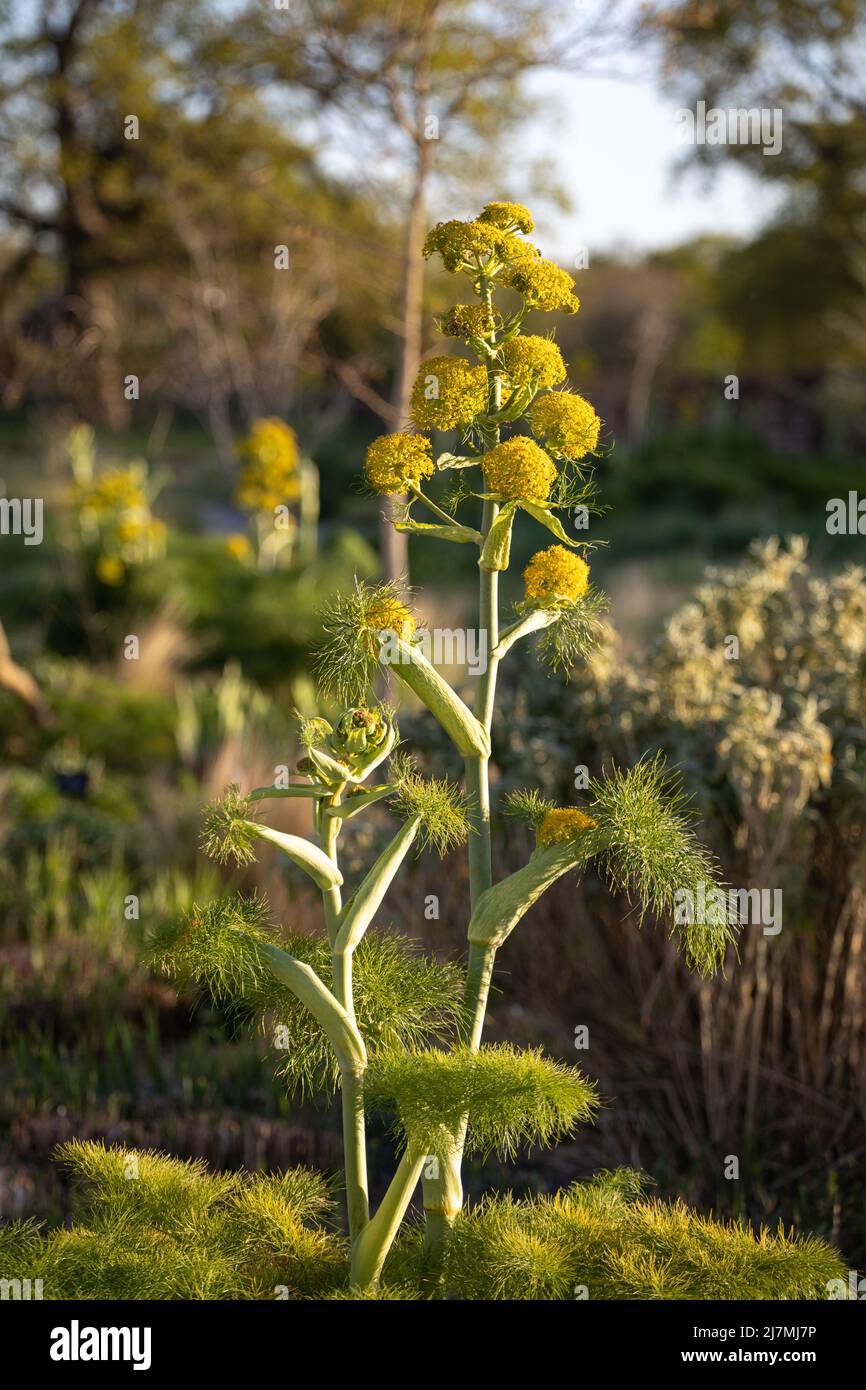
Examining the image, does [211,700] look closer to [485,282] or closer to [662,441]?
[485,282]

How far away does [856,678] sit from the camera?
11.7 feet

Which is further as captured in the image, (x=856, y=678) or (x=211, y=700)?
(x=211, y=700)

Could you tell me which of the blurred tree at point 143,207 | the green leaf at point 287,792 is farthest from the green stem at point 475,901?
the blurred tree at point 143,207

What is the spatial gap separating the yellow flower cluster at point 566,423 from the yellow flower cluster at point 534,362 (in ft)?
0.08

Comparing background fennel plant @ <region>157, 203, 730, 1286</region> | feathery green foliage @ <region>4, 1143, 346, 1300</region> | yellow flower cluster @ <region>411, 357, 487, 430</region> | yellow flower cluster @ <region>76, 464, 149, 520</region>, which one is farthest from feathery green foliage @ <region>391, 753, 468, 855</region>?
yellow flower cluster @ <region>76, 464, 149, 520</region>

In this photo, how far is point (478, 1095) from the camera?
1730 millimetres

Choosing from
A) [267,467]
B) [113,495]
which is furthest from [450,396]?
[113,495]

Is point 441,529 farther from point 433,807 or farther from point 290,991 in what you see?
point 290,991

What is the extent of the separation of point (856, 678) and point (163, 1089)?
2094mm

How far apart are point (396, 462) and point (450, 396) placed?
11cm

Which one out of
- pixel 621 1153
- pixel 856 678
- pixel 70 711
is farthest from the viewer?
pixel 70 711

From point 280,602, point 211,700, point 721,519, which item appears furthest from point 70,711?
point 721,519

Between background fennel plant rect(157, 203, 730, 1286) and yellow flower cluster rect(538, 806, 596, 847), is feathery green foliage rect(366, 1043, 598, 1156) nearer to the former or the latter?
background fennel plant rect(157, 203, 730, 1286)
